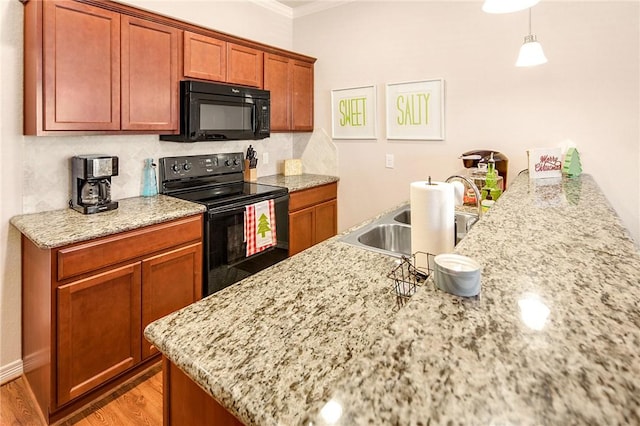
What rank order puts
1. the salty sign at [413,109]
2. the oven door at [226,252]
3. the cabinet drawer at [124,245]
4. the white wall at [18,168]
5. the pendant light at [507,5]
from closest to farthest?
1. the pendant light at [507,5]
2. the cabinet drawer at [124,245]
3. the white wall at [18,168]
4. the oven door at [226,252]
5. the salty sign at [413,109]

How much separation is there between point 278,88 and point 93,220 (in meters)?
1.99

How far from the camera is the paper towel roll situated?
1.12 metres

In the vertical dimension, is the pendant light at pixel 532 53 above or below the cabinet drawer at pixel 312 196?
above

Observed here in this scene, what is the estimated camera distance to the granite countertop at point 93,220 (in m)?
1.65

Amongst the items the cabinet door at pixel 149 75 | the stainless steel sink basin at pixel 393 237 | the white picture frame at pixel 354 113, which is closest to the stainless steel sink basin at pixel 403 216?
the stainless steel sink basin at pixel 393 237

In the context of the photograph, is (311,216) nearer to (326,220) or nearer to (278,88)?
(326,220)

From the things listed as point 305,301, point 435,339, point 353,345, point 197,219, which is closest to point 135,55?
point 197,219

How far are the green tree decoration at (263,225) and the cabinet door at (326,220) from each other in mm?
771

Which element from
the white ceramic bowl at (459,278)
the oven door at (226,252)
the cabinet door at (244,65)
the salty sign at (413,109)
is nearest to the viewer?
the white ceramic bowl at (459,278)

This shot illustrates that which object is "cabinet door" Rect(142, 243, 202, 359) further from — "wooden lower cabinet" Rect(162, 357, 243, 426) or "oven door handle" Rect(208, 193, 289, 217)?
"wooden lower cabinet" Rect(162, 357, 243, 426)

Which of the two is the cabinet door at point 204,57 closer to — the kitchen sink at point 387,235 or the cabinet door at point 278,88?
the cabinet door at point 278,88

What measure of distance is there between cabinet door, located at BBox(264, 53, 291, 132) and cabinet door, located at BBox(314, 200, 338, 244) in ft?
2.79

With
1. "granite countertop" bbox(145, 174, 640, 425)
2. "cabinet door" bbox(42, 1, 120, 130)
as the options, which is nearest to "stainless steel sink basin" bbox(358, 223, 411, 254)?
"granite countertop" bbox(145, 174, 640, 425)

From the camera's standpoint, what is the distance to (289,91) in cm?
337
